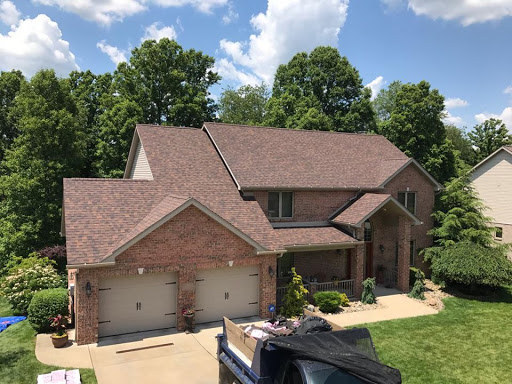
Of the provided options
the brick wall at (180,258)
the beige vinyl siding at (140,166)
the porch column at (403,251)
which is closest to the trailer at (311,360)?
the brick wall at (180,258)

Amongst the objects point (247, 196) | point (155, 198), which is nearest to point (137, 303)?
point (155, 198)

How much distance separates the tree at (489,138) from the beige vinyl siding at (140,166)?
41429 mm

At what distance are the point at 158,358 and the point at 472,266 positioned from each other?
52.0 ft

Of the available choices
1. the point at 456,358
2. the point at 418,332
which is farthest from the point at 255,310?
the point at 456,358

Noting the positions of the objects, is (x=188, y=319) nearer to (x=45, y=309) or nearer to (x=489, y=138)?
(x=45, y=309)

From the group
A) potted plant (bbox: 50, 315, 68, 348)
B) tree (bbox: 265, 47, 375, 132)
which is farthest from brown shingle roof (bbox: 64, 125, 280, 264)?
tree (bbox: 265, 47, 375, 132)

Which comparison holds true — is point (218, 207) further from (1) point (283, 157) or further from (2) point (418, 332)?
(2) point (418, 332)

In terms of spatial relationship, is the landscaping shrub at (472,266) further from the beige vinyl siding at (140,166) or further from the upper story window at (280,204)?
the beige vinyl siding at (140,166)

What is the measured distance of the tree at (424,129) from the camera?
115ft

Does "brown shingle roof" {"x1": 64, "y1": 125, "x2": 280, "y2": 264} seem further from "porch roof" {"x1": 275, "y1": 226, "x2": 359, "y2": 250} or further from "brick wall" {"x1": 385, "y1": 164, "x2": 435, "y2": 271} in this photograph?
"brick wall" {"x1": 385, "y1": 164, "x2": 435, "y2": 271}

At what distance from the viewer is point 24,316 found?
56.4 ft

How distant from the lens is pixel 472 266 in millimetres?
20438

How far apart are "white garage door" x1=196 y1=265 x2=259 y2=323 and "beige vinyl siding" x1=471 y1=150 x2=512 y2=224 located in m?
19.5

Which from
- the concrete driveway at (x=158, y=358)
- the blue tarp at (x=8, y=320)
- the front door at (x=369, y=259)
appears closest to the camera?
the concrete driveway at (x=158, y=358)
